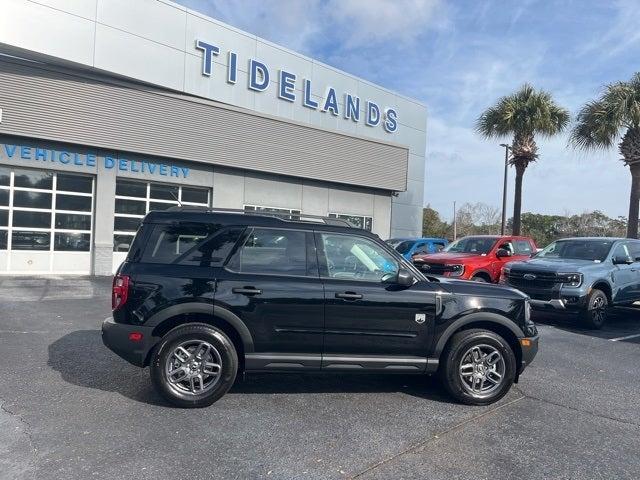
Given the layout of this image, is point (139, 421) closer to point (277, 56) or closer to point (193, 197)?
point (193, 197)

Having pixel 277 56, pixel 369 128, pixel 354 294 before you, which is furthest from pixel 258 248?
pixel 369 128

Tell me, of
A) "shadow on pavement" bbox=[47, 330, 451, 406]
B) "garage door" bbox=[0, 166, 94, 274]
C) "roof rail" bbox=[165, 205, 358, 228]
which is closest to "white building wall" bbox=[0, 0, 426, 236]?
"garage door" bbox=[0, 166, 94, 274]

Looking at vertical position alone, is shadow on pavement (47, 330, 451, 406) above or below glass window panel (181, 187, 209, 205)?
below

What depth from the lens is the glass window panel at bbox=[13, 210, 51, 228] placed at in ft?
51.2

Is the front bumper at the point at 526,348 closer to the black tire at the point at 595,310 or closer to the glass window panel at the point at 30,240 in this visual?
the black tire at the point at 595,310

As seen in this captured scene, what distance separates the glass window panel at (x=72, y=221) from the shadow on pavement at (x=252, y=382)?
11007 millimetres

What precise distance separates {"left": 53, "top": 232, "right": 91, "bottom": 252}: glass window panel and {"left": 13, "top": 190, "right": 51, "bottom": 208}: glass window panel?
100cm

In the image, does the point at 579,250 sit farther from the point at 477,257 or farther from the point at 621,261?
the point at 477,257

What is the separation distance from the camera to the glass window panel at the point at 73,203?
1623 cm

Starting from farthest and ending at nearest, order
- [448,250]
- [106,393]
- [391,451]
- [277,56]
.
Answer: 1. [277,56]
2. [448,250]
3. [106,393]
4. [391,451]

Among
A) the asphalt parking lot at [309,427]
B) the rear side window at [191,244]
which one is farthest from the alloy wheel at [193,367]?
the rear side window at [191,244]

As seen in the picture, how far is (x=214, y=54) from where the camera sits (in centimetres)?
1916

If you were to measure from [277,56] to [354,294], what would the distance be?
1834 centimetres

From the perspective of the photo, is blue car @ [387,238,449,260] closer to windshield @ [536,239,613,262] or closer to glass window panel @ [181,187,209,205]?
windshield @ [536,239,613,262]
